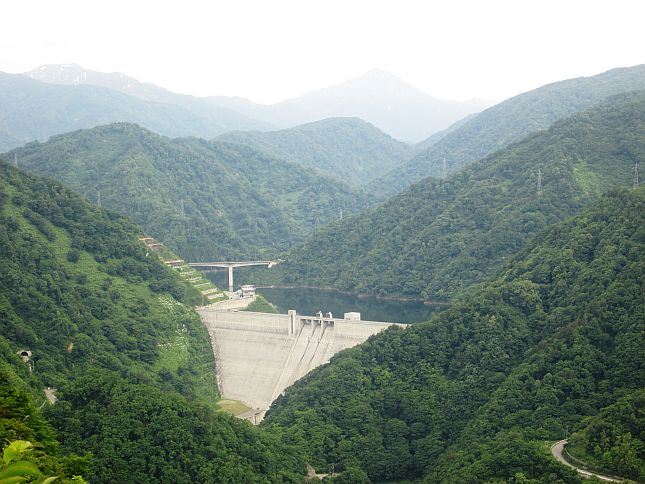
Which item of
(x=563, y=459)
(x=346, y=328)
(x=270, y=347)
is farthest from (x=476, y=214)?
(x=563, y=459)

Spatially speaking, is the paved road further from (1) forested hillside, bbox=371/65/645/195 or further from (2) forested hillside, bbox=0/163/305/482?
(1) forested hillside, bbox=371/65/645/195

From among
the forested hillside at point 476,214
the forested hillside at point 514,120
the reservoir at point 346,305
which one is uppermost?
the forested hillside at point 514,120

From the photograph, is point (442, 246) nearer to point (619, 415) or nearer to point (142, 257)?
point (142, 257)

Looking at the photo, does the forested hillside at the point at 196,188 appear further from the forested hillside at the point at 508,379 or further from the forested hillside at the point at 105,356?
the forested hillside at the point at 508,379

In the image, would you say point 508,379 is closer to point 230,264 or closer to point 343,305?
point 343,305

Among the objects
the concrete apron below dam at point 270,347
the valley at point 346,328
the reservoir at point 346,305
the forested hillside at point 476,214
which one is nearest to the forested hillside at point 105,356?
the valley at point 346,328

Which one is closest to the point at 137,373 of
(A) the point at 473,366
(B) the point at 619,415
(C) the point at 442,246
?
(A) the point at 473,366

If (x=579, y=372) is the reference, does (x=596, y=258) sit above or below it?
above
